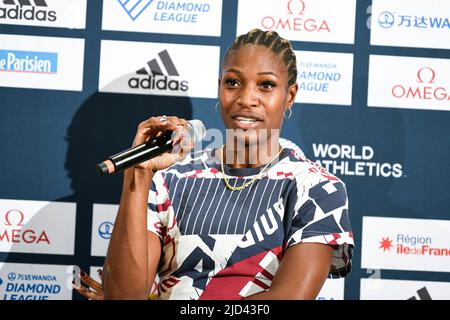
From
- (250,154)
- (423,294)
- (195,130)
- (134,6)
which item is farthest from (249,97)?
(423,294)

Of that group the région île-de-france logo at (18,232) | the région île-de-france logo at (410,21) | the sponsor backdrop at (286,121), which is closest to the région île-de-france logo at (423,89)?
the sponsor backdrop at (286,121)

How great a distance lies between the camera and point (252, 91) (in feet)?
6.53

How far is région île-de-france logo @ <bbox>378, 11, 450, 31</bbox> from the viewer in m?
2.70

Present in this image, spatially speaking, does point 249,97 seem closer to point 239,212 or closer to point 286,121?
point 239,212

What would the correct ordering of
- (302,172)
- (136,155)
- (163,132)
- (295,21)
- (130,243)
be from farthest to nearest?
1. (295,21)
2. (302,172)
3. (130,243)
4. (163,132)
5. (136,155)

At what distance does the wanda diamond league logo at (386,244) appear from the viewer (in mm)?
2686

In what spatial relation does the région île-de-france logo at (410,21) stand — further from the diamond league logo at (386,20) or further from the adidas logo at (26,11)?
the adidas logo at (26,11)

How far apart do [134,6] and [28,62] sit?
1.65 ft

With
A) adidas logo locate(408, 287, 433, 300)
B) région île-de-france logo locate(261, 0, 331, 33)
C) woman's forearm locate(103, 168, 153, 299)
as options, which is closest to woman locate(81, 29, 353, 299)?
woman's forearm locate(103, 168, 153, 299)

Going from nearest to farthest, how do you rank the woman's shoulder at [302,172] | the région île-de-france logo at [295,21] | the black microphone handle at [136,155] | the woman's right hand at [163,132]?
the black microphone handle at [136,155], the woman's right hand at [163,132], the woman's shoulder at [302,172], the région île-de-france logo at [295,21]

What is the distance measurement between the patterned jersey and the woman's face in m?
0.14

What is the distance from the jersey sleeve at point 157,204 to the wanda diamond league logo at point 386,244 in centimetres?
112

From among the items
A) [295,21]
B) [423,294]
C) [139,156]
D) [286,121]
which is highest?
[295,21]
